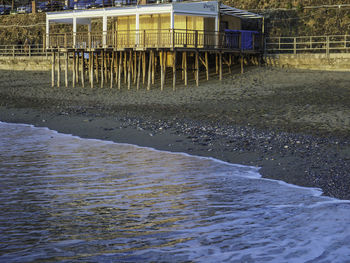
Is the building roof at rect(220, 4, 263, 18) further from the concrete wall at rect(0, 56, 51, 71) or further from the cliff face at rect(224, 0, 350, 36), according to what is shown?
the concrete wall at rect(0, 56, 51, 71)

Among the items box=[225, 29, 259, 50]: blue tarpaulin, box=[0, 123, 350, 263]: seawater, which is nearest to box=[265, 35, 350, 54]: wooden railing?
box=[225, 29, 259, 50]: blue tarpaulin

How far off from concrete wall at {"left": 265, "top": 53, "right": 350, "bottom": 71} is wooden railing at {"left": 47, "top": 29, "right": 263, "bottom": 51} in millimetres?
1565

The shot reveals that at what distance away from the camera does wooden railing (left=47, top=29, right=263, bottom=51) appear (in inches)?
1021

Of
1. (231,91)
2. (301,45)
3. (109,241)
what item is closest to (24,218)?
(109,241)

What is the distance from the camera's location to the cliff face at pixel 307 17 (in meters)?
31.6

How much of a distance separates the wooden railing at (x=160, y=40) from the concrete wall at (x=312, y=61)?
61.6 inches

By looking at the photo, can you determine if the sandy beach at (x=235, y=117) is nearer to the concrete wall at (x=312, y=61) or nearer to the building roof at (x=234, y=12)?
the concrete wall at (x=312, y=61)

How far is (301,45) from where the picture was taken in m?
31.5

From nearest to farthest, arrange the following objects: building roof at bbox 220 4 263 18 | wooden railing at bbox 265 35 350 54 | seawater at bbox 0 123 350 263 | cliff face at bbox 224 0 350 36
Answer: seawater at bbox 0 123 350 263
building roof at bbox 220 4 263 18
wooden railing at bbox 265 35 350 54
cliff face at bbox 224 0 350 36

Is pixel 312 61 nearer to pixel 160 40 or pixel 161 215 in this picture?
pixel 160 40

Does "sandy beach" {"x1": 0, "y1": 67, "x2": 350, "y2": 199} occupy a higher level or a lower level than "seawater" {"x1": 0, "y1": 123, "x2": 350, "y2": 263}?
higher

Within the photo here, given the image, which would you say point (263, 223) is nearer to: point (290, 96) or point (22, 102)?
point (290, 96)

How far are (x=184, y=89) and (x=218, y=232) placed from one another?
18.6 metres

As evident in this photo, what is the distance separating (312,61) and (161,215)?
22.7 metres
